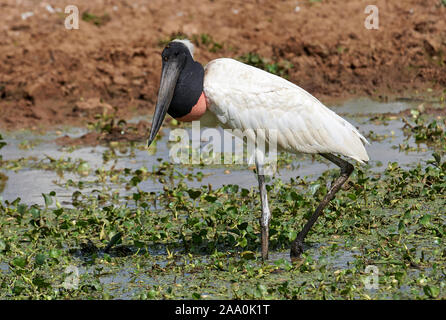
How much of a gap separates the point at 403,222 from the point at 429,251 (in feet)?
0.88

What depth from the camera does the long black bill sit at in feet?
17.0

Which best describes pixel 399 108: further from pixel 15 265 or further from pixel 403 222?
pixel 15 265

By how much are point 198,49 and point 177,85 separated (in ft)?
20.2

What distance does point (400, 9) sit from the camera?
472 inches

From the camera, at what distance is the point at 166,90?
5.18 meters

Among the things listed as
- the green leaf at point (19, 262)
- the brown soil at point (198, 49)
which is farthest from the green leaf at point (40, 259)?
the brown soil at point (198, 49)

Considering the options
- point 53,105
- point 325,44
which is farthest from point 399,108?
point 53,105

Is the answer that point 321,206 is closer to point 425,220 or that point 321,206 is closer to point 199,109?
point 425,220

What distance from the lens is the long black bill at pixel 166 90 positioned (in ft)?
17.0

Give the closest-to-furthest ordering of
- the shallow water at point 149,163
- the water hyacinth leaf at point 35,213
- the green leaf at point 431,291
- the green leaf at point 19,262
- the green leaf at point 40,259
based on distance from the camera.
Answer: the green leaf at point 431,291 → the green leaf at point 19,262 → the green leaf at point 40,259 → the water hyacinth leaf at point 35,213 → the shallow water at point 149,163

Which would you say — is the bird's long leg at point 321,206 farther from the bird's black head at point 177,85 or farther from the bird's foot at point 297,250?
the bird's black head at point 177,85

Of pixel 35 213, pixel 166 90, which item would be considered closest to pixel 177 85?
pixel 166 90

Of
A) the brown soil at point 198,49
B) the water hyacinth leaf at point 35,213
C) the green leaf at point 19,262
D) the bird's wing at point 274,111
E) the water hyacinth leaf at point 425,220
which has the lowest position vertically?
the green leaf at point 19,262

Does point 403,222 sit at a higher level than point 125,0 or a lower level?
lower
